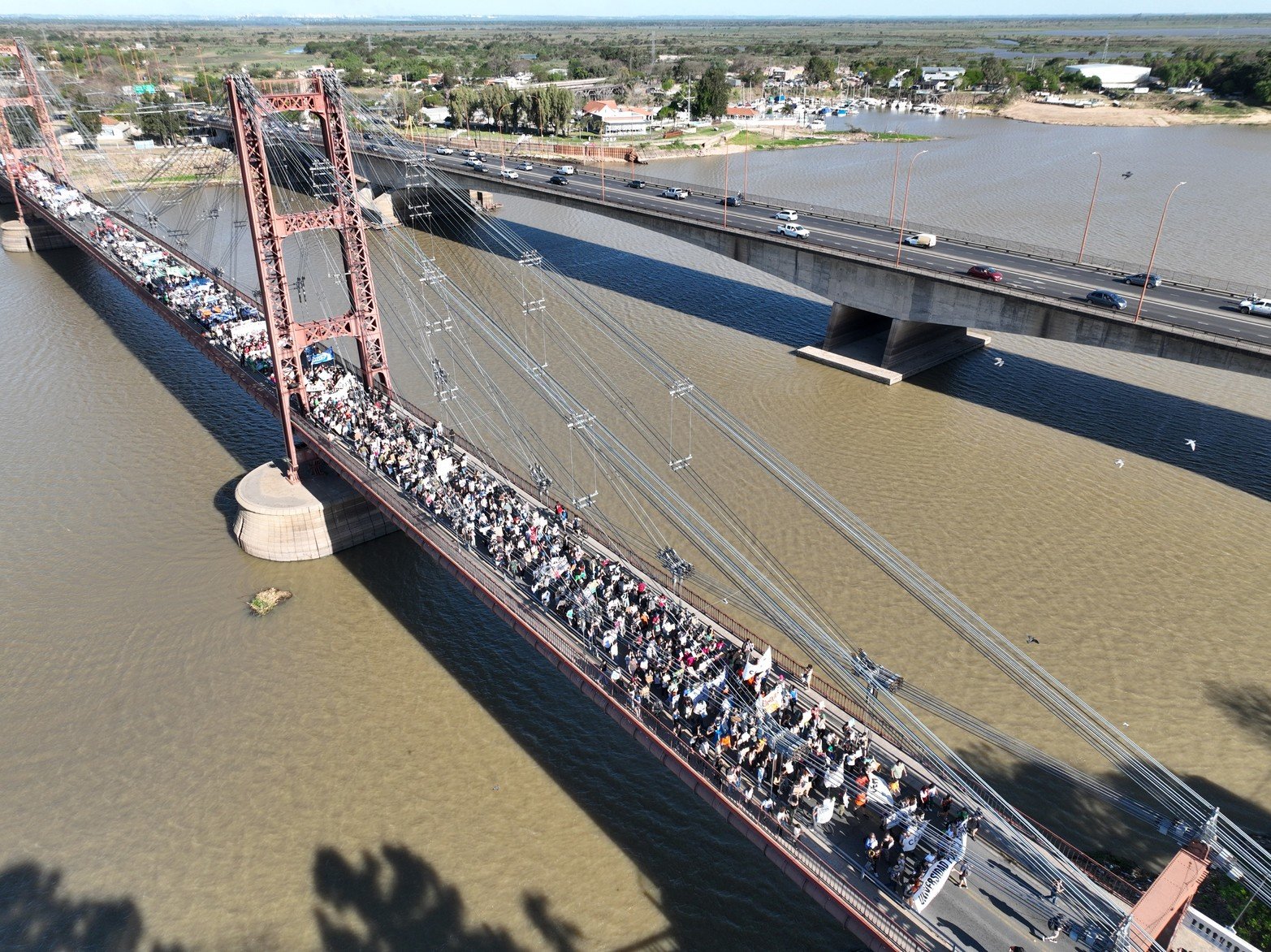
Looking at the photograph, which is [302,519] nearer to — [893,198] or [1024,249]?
[1024,249]

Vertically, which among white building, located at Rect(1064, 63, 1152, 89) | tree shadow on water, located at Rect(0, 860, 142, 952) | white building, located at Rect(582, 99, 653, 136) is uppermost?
white building, located at Rect(1064, 63, 1152, 89)

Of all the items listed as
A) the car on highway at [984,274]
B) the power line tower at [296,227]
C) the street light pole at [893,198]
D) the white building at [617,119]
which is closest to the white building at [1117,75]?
the street light pole at [893,198]

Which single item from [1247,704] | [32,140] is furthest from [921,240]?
[32,140]

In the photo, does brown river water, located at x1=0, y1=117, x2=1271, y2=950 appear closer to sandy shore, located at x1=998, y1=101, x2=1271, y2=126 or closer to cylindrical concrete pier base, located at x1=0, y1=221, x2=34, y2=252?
cylindrical concrete pier base, located at x1=0, y1=221, x2=34, y2=252

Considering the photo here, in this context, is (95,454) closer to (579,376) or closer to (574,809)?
(579,376)

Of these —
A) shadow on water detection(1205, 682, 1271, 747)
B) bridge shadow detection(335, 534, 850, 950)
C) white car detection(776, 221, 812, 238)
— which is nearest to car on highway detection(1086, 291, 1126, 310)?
white car detection(776, 221, 812, 238)

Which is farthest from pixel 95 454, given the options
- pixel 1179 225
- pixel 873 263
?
pixel 1179 225
